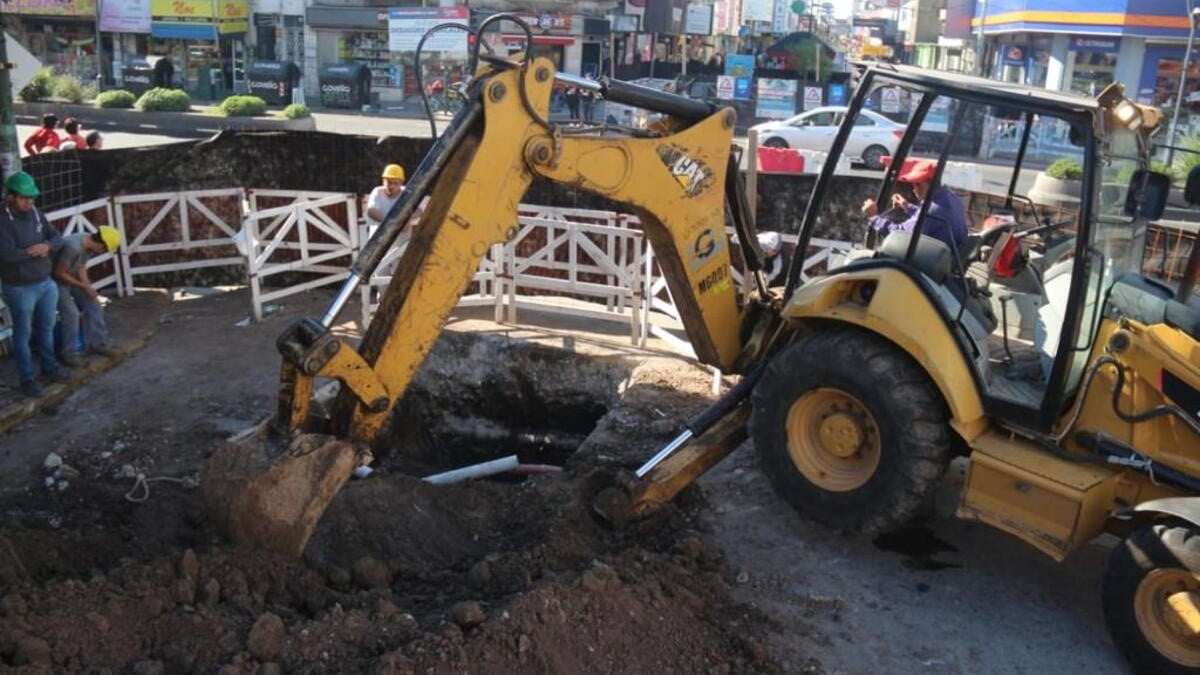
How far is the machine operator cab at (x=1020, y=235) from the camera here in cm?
542

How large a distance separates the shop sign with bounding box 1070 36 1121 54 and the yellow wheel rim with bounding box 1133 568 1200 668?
30.9 metres

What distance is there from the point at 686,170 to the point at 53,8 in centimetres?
4008

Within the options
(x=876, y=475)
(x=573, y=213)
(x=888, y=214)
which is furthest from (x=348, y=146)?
(x=876, y=475)

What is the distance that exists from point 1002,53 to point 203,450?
34777 mm

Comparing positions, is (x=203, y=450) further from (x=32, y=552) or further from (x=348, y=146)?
(x=348, y=146)

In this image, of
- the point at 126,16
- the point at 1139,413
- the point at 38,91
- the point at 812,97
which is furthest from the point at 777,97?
the point at 1139,413

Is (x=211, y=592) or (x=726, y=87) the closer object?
(x=211, y=592)

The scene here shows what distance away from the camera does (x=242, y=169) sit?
43.0 feet

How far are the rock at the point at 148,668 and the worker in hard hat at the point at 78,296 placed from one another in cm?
542

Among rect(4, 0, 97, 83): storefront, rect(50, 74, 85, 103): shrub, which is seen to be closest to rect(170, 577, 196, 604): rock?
rect(50, 74, 85, 103): shrub

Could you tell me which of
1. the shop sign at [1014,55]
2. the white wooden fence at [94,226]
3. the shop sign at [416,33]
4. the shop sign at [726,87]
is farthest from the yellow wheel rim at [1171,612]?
the shop sign at [1014,55]

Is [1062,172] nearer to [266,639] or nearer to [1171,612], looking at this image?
[1171,612]

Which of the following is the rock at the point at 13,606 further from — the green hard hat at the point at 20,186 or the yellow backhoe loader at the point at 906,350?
the green hard hat at the point at 20,186

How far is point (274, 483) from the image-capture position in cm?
530
